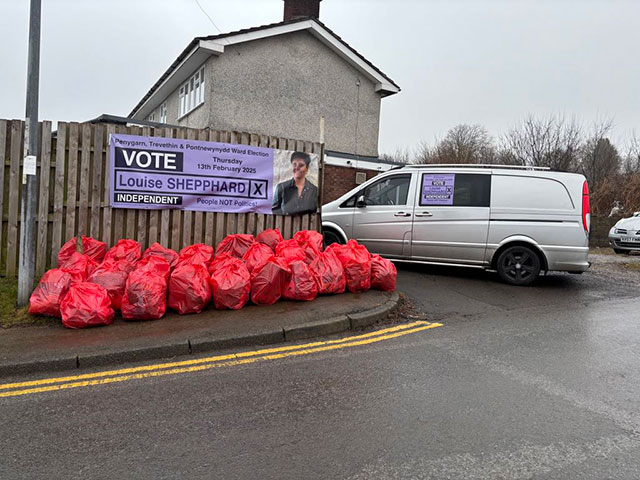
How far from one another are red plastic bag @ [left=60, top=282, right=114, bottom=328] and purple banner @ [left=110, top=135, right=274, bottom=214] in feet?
6.38

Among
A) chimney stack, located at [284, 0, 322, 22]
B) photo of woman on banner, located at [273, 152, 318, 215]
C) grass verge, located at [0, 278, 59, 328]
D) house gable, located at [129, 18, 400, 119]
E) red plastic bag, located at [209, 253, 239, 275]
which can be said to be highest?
chimney stack, located at [284, 0, 322, 22]

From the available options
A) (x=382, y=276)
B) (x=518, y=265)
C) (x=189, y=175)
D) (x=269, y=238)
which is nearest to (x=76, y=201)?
(x=189, y=175)

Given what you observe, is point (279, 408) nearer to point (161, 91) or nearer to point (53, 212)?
point (53, 212)

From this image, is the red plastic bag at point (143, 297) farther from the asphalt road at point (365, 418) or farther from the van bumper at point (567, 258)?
the van bumper at point (567, 258)

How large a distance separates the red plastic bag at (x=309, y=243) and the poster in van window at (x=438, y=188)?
2465 millimetres

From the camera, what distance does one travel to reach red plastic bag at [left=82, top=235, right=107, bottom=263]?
20.4 ft

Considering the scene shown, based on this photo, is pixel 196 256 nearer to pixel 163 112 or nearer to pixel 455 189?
pixel 455 189

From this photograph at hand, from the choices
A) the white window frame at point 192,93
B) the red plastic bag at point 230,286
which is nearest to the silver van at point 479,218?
the red plastic bag at point 230,286

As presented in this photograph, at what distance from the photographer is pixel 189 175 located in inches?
276

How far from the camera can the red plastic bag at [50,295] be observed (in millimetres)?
4980

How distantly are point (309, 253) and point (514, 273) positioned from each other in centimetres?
392

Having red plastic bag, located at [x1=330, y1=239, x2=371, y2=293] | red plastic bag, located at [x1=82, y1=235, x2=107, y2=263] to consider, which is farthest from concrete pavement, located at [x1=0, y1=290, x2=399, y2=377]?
red plastic bag, located at [x1=82, y1=235, x2=107, y2=263]

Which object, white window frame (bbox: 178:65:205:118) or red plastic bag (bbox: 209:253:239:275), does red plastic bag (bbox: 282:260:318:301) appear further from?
white window frame (bbox: 178:65:205:118)

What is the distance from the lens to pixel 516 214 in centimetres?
786
